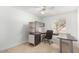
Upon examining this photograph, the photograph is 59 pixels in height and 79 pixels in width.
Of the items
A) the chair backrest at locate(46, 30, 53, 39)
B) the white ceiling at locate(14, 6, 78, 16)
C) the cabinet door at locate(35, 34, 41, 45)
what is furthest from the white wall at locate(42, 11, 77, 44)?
the cabinet door at locate(35, 34, 41, 45)

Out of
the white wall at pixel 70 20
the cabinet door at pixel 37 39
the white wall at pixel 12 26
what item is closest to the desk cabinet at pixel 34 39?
the cabinet door at pixel 37 39

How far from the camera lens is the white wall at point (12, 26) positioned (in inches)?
57.3

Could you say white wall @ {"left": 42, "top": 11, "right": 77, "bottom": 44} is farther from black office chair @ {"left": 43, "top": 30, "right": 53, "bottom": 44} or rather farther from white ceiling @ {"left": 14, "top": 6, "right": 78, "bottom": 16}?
black office chair @ {"left": 43, "top": 30, "right": 53, "bottom": 44}

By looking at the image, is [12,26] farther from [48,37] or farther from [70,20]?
[70,20]

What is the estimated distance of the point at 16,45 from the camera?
1.48 m

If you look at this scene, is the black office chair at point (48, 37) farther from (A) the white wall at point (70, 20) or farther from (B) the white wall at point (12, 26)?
(B) the white wall at point (12, 26)

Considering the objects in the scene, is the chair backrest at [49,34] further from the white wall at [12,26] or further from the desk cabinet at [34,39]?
the white wall at [12,26]

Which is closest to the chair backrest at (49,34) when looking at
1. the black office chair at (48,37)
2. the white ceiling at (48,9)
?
the black office chair at (48,37)

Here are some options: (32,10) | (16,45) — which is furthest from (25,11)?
(16,45)

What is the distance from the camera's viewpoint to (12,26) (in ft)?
4.88

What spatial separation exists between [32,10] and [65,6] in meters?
0.56

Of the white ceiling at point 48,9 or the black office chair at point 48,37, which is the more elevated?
the white ceiling at point 48,9

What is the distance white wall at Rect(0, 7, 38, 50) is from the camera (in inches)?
57.3

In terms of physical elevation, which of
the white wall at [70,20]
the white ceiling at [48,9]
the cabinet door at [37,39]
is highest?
the white ceiling at [48,9]
